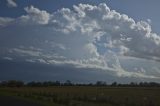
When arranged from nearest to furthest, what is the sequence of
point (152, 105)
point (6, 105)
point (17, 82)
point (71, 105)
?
point (6, 105)
point (71, 105)
point (152, 105)
point (17, 82)

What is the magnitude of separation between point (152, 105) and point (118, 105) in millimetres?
4208

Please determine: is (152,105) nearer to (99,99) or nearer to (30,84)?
(99,99)

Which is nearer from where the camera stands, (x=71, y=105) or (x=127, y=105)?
(x=71, y=105)

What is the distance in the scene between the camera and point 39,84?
189125mm

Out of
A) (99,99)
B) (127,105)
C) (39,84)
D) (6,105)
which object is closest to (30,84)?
(39,84)

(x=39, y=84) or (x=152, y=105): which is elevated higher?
(x=39, y=84)

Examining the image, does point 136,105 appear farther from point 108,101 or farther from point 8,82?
point 8,82

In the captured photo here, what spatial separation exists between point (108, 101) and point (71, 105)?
52.7 ft

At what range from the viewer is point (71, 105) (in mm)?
37469

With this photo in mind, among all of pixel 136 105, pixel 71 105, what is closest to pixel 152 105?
pixel 136 105

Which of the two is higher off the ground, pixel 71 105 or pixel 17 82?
pixel 17 82

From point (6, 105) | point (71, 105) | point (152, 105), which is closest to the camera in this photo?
point (6, 105)

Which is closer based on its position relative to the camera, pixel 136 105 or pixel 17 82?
pixel 136 105

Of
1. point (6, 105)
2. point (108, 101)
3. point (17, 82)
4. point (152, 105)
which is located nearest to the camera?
point (6, 105)
